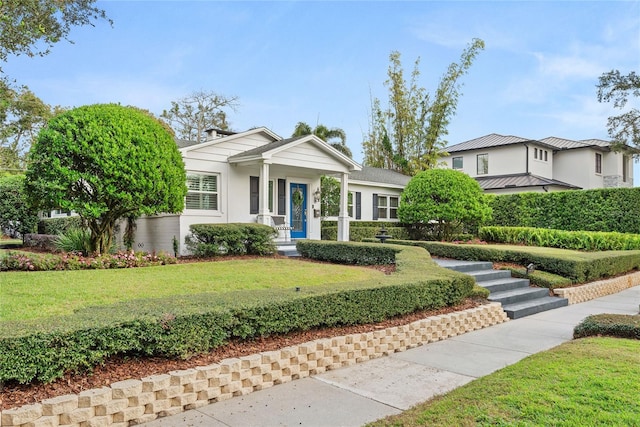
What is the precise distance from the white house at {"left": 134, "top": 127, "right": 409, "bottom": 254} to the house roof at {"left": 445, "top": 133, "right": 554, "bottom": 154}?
17.2m

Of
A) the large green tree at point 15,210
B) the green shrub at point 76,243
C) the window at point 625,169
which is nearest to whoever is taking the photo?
the green shrub at point 76,243

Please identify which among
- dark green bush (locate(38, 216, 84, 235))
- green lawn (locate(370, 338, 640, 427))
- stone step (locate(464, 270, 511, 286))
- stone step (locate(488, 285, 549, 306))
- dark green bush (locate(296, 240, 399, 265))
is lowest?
stone step (locate(488, 285, 549, 306))

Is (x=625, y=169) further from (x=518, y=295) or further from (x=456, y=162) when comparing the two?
(x=518, y=295)

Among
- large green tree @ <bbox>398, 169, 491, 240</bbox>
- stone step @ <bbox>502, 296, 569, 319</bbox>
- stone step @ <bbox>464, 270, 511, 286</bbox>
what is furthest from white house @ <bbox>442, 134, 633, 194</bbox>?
stone step @ <bbox>502, 296, 569, 319</bbox>

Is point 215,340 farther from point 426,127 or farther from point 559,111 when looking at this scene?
point 426,127

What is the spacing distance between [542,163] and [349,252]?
2312 centimetres

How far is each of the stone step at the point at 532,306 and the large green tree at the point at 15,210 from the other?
19.6 metres

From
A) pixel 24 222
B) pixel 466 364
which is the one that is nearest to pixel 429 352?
pixel 466 364

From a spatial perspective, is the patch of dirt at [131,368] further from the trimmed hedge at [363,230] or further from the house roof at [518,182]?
the house roof at [518,182]

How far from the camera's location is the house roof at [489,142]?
28164mm

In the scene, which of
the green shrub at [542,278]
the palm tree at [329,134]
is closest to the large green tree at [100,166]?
the green shrub at [542,278]

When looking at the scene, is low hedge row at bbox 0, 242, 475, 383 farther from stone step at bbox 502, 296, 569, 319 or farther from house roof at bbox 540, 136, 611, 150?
house roof at bbox 540, 136, 611, 150

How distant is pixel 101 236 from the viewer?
10.2 m

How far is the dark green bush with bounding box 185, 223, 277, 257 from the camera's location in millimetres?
11086
